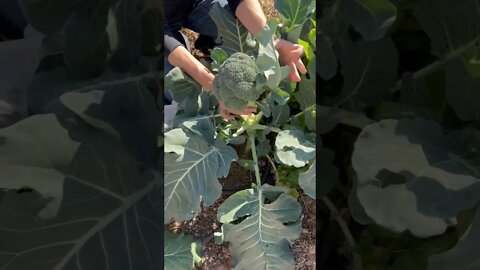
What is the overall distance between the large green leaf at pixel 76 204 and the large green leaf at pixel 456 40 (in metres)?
0.15

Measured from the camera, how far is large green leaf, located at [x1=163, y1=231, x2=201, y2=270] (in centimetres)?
118

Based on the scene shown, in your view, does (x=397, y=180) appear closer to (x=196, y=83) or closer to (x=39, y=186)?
(x=39, y=186)

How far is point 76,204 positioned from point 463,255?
0.19 meters

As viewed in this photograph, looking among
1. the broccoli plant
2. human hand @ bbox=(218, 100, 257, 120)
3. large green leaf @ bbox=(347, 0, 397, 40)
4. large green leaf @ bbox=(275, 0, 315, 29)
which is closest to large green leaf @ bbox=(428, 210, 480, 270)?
large green leaf @ bbox=(347, 0, 397, 40)

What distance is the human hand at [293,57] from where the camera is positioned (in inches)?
49.2

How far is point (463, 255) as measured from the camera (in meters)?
0.25

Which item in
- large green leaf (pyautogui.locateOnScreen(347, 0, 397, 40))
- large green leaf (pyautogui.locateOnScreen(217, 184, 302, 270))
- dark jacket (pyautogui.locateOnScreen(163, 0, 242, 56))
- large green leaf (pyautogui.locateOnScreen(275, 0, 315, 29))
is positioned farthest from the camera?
large green leaf (pyautogui.locateOnScreen(275, 0, 315, 29))

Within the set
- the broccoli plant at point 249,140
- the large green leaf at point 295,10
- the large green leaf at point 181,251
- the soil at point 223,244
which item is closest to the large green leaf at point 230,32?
the broccoli plant at point 249,140

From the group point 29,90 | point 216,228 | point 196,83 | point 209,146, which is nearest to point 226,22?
point 196,83

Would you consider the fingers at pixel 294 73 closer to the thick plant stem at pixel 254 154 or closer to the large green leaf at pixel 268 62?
the large green leaf at pixel 268 62

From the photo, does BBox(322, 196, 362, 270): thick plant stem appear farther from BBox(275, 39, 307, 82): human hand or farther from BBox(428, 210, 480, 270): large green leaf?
BBox(275, 39, 307, 82): human hand

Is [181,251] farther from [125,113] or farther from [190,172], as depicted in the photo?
[125,113]

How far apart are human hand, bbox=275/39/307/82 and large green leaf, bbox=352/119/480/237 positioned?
1013mm

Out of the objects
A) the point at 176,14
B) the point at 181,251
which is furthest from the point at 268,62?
the point at 181,251
